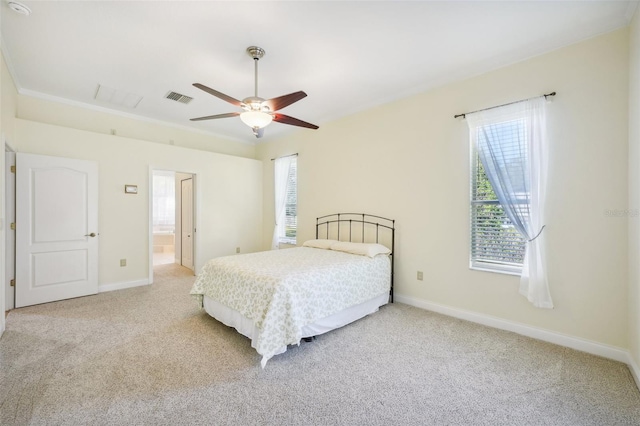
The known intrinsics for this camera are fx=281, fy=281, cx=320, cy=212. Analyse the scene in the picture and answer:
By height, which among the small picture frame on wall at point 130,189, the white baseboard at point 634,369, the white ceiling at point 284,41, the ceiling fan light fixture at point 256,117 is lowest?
the white baseboard at point 634,369

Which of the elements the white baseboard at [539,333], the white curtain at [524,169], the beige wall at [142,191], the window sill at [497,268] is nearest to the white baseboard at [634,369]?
the white baseboard at [539,333]

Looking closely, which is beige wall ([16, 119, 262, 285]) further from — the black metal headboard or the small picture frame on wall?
the black metal headboard

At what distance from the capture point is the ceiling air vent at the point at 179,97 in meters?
3.92

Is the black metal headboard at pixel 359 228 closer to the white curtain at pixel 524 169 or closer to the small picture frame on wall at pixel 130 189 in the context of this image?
the white curtain at pixel 524 169

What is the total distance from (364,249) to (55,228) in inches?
165

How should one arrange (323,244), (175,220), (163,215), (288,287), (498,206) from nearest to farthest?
(288,287)
(498,206)
(323,244)
(175,220)
(163,215)

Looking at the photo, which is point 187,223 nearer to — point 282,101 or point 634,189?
point 282,101

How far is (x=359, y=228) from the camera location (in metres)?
4.36

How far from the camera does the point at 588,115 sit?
252 centimetres

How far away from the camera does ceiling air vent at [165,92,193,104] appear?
3920 millimetres

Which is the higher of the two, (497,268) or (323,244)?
(323,244)

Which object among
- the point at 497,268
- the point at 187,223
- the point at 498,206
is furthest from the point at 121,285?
the point at 498,206

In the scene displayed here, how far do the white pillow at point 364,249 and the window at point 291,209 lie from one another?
5.81 feet

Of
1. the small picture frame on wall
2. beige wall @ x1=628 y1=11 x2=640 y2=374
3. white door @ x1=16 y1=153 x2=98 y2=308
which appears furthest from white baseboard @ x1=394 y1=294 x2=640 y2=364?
Result: white door @ x1=16 y1=153 x2=98 y2=308
